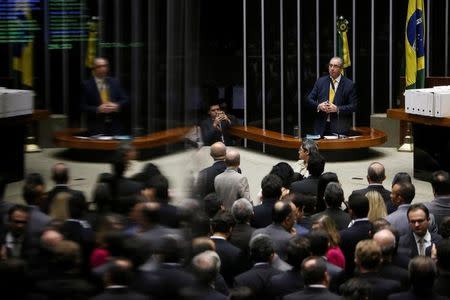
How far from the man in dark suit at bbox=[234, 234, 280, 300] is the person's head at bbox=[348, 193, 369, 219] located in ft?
3.41

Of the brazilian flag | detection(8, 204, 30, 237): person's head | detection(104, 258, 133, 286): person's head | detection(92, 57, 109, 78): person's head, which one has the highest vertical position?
the brazilian flag

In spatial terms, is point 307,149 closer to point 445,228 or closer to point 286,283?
point 445,228

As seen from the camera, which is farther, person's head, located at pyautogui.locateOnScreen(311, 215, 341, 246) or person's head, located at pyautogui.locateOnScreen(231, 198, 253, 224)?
person's head, located at pyautogui.locateOnScreen(231, 198, 253, 224)

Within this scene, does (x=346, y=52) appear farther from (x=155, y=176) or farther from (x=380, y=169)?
(x=155, y=176)

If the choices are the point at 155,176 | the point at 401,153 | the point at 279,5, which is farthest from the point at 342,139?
the point at 155,176

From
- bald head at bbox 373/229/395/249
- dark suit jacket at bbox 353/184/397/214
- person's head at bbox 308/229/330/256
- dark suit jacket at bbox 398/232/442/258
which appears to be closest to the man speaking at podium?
dark suit jacket at bbox 353/184/397/214

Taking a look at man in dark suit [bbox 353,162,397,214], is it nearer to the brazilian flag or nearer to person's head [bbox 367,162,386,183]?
person's head [bbox 367,162,386,183]

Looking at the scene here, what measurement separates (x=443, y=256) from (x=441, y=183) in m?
2.05

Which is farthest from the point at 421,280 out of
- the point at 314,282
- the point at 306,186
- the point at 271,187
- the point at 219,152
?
the point at 219,152

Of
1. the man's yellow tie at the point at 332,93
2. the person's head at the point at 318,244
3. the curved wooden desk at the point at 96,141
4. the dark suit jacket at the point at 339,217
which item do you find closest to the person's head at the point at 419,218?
the dark suit jacket at the point at 339,217

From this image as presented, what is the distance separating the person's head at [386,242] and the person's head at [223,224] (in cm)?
112

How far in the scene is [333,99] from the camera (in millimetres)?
13680

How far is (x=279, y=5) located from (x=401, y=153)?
3.35 metres

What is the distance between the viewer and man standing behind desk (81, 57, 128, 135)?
1.28 m
